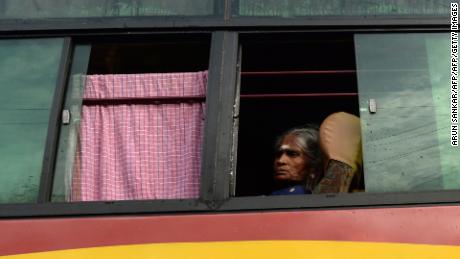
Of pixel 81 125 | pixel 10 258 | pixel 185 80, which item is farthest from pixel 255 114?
pixel 10 258

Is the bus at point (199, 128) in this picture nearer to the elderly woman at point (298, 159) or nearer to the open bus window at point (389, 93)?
the open bus window at point (389, 93)

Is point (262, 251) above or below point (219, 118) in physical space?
below

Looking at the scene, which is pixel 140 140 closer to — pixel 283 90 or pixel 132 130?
pixel 132 130

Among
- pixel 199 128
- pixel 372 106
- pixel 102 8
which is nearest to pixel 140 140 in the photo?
pixel 199 128

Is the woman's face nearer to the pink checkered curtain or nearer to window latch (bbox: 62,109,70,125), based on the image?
the pink checkered curtain

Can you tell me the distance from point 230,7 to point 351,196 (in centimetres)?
106

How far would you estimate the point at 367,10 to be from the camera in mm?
3406

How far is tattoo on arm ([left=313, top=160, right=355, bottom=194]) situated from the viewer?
3193 millimetres

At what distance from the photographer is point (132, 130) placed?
10.8 feet

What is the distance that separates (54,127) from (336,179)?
4.10 feet

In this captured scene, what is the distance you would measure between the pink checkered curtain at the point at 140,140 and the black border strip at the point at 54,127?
11 cm

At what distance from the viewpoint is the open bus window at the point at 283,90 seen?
3383 millimetres

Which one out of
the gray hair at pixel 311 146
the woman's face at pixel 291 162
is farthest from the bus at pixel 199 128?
the woman's face at pixel 291 162

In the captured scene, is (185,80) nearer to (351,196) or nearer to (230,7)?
(230,7)
